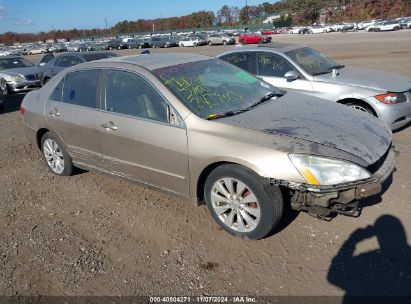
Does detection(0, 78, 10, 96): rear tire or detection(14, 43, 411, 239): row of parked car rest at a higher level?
detection(14, 43, 411, 239): row of parked car

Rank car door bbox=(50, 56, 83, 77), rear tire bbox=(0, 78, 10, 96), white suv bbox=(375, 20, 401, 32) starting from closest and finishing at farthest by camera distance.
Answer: car door bbox=(50, 56, 83, 77)
rear tire bbox=(0, 78, 10, 96)
white suv bbox=(375, 20, 401, 32)

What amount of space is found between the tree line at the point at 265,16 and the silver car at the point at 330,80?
272 ft

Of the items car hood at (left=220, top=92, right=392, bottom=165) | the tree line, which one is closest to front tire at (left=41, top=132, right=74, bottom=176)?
car hood at (left=220, top=92, right=392, bottom=165)

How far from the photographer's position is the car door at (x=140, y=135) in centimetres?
364

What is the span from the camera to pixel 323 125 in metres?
3.45

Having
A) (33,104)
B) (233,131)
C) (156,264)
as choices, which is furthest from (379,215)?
(33,104)

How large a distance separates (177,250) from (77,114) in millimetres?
2130

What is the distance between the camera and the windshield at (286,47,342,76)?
6445mm

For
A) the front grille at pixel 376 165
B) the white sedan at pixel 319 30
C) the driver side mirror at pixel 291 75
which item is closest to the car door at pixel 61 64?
the driver side mirror at pixel 291 75

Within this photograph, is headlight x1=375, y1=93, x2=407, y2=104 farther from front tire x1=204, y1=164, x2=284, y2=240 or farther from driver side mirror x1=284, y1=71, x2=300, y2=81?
front tire x1=204, y1=164, x2=284, y2=240

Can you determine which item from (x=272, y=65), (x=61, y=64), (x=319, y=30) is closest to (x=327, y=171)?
(x=272, y=65)

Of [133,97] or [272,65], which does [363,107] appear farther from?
[133,97]

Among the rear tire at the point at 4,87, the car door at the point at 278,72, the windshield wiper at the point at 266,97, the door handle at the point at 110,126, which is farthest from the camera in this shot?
the rear tire at the point at 4,87

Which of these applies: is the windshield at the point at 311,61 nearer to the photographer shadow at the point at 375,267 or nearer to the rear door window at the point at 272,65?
the rear door window at the point at 272,65
